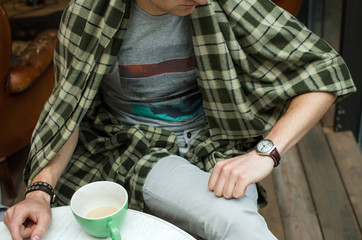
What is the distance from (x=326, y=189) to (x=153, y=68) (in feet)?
3.69

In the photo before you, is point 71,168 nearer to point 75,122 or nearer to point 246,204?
point 75,122

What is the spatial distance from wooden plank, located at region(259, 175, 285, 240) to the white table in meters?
0.94

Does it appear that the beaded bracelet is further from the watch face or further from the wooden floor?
the wooden floor

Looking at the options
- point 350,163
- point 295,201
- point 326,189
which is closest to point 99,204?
point 295,201

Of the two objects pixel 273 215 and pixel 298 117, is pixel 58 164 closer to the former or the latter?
pixel 298 117

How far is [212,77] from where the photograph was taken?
3.75ft

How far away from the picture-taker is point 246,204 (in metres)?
0.94

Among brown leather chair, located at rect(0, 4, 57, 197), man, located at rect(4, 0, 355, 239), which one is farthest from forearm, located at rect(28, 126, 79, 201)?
brown leather chair, located at rect(0, 4, 57, 197)

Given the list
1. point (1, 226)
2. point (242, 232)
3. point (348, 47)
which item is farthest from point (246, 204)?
point (348, 47)

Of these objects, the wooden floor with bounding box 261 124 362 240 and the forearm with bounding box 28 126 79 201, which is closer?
the forearm with bounding box 28 126 79 201

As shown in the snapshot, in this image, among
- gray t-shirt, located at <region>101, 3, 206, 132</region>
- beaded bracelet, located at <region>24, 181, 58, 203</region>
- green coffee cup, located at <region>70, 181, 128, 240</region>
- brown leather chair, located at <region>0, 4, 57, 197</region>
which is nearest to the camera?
green coffee cup, located at <region>70, 181, 128, 240</region>

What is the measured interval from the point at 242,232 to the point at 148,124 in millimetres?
457

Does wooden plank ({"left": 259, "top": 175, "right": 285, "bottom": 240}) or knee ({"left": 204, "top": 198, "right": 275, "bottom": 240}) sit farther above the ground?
knee ({"left": 204, "top": 198, "right": 275, "bottom": 240})

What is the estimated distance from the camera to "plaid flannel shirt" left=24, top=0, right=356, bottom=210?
1101 mm
